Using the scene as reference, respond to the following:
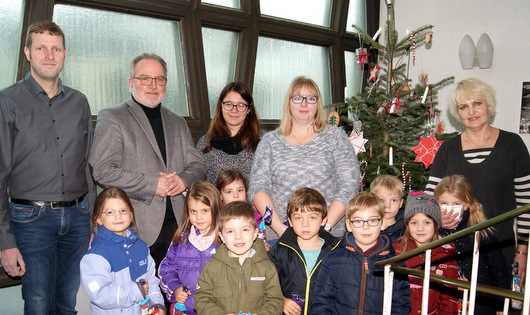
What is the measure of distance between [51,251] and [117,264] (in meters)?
0.47

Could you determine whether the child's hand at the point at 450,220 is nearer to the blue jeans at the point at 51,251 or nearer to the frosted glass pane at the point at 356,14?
the blue jeans at the point at 51,251

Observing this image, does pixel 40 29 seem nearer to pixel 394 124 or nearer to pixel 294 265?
pixel 294 265

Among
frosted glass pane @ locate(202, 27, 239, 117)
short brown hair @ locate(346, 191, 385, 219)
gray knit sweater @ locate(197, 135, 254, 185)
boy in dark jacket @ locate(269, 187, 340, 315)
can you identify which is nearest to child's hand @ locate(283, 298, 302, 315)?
boy in dark jacket @ locate(269, 187, 340, 315)

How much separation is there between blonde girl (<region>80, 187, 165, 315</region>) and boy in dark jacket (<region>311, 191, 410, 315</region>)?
100 cm

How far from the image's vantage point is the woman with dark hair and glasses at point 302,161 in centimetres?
283

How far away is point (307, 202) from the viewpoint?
8.15 feet

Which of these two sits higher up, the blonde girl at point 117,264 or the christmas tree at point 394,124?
the christmas tree at point 394,124

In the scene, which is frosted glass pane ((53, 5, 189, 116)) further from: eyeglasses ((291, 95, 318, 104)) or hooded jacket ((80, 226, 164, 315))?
eyeglasses ((291, 95, 318, 104))

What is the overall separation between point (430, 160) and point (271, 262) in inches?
79.2

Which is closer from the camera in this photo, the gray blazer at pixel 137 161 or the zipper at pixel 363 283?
the zipper at pixel 363 283

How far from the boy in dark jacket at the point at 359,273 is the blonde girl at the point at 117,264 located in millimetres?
995

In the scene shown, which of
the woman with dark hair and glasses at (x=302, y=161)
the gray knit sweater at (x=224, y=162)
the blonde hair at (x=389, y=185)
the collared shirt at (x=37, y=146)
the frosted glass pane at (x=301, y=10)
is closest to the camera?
the collared shirt at (x=37, y=146)

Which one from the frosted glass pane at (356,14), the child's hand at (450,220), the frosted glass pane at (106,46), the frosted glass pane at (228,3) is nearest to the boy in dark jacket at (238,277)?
the child's hand at (450,220)

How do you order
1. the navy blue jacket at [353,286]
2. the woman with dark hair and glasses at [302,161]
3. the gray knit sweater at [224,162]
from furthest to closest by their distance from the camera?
the gray knit sweater at [224,162] < the woman with dark hair and glasses at [302,161] < the navy blue jacket at [353,286]
